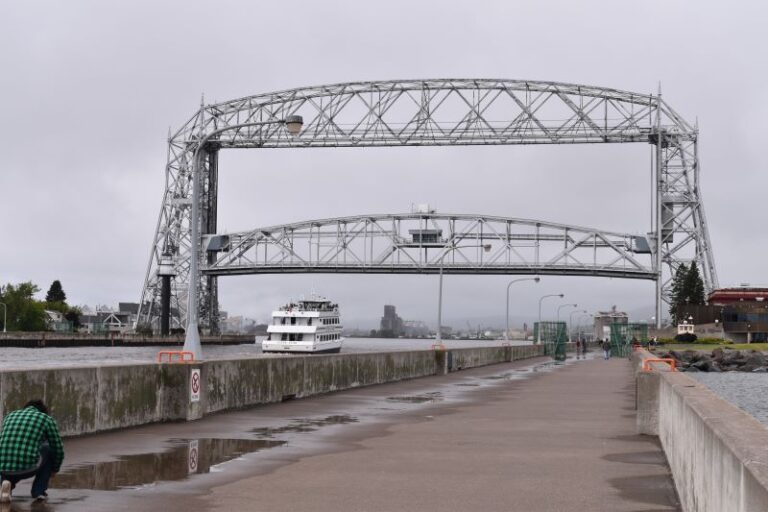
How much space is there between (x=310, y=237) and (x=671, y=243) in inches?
2546

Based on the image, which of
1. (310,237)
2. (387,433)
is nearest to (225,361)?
(387,433)

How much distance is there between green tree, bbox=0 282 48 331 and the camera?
172 meters

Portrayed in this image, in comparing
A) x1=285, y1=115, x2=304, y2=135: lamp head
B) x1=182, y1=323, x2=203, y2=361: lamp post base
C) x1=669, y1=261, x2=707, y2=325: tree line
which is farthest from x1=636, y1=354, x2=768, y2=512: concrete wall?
x1=669, y1=261, x2=707, y2=325: tree line

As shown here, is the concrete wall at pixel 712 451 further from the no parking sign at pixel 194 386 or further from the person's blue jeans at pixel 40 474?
the no parking sign at pixel 194 386

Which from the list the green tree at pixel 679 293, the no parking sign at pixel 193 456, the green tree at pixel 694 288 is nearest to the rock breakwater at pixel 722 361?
the green tree at pixel 679 293

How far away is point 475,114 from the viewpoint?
130625 mm

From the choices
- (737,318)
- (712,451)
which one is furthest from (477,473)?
(737,318)

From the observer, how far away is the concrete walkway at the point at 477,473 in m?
11.0

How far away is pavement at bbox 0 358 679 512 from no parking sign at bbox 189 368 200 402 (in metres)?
0.56

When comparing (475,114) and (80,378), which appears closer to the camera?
(80,378)

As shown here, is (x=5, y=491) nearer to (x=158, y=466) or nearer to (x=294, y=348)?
(x=158, y=466)

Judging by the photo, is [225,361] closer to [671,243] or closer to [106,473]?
[106,473]

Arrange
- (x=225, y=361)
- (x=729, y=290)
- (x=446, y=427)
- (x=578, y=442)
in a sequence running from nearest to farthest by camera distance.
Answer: (x=578, y=442), (x=446, y=427), (x=225, y=361), (x=729, y=290)

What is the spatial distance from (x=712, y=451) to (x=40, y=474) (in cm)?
708
